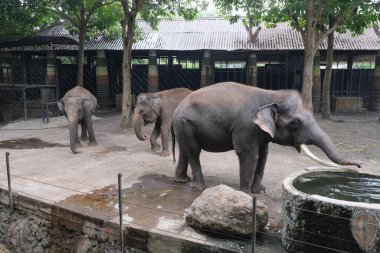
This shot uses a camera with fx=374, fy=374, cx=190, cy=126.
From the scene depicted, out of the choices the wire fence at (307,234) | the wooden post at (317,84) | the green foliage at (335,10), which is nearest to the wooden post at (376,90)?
the wooden post at (317,84)

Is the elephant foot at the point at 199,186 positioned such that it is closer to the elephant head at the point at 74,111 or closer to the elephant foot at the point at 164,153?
the elephant foot at the point at 164,153

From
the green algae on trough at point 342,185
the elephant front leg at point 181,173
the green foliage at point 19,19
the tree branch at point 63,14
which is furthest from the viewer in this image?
the tree branch at point 63,14

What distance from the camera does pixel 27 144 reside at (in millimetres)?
10930

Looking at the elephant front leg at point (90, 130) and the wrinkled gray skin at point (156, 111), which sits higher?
the wrinkled gray skin at point (156, 111)

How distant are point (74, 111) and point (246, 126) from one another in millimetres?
5779

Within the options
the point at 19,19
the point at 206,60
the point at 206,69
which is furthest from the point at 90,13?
the point at 206,69

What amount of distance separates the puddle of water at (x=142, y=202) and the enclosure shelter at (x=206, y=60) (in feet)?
42.5

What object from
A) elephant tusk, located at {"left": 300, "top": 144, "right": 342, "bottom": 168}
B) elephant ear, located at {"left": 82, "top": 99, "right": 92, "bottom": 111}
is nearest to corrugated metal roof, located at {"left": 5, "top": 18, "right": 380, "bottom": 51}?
elephant ear, located at {"left": 82, "top": 99, "right": 92, "bottom": 111}

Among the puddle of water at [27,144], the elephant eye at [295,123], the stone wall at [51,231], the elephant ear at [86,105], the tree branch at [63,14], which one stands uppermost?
the tree branch at [63,14]

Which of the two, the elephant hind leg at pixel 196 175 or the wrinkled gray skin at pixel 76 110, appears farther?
the wrinkled gray skin at pixel 76 110

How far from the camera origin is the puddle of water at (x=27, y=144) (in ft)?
34.8

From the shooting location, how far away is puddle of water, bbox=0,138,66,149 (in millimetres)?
10609

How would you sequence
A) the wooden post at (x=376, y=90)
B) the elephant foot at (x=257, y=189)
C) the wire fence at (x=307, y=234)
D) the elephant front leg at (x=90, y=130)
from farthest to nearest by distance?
the wooden post at (x=376, y=90)
the elephant front leg at (x=90, y=130)
the elephant foot at (x=257, y=189)
the wire fence at (x=307, y=234)

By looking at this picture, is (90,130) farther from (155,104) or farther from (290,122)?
(290,122)
